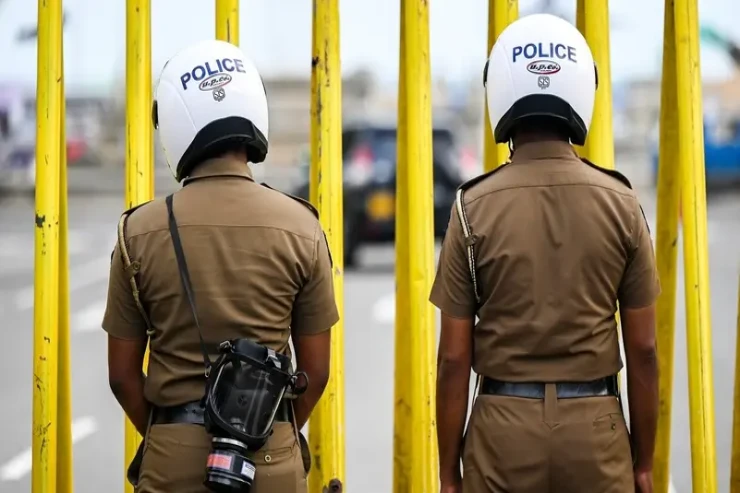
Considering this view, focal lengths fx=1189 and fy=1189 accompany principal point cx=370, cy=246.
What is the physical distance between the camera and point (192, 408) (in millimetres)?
2969

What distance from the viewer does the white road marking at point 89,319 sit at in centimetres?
1175

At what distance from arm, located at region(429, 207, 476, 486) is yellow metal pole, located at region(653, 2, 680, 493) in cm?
116

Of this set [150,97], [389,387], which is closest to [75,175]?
[389,387]

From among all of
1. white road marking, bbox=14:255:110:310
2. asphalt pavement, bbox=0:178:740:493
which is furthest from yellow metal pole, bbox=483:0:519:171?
white road marking, bbox=14:255:110:310

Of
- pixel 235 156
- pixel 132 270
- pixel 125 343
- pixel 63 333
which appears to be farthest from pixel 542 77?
pixel 63 333

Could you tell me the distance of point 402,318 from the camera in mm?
4086

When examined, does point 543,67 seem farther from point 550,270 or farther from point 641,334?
point 641,334

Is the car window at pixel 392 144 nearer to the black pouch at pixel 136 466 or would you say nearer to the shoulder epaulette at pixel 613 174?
the shoulder epaulette at pixel 613 174

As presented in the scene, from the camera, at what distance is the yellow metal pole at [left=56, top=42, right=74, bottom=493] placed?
3.87m

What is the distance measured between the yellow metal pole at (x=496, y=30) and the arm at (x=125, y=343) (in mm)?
1325

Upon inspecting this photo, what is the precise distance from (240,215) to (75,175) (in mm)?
33308

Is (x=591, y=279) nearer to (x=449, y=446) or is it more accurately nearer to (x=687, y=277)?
(x=449, y=446)

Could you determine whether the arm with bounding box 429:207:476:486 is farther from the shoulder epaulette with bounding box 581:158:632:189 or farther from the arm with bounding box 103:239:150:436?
the arm with bounding box 103:239:150:436

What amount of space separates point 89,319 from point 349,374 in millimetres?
3935
